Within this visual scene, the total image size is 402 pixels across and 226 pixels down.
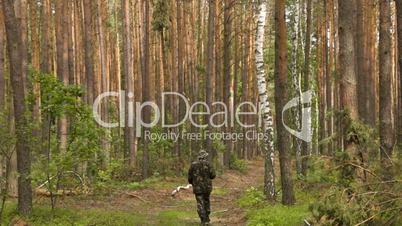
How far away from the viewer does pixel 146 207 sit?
14906 millimetres

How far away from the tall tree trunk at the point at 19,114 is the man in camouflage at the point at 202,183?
373 centimetres

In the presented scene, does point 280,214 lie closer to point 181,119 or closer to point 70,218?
point 70,218

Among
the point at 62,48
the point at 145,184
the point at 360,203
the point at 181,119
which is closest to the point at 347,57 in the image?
the point at 360,203

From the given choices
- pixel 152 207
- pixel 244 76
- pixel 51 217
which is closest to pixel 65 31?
pixel 152 207

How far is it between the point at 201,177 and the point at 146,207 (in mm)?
4134

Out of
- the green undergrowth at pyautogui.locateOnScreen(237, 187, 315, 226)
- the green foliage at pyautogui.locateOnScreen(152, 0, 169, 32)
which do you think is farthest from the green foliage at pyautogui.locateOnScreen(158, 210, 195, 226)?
the green foliage at pyautogui.locateOnScreen(152, 0, 169, 32)

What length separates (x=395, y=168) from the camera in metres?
7.21

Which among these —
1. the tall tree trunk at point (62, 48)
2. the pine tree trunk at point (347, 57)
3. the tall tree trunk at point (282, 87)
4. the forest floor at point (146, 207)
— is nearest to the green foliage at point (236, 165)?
the forest floor at point (146, 207)

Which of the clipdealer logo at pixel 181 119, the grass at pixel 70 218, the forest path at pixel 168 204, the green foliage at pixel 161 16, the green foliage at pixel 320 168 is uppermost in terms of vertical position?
the green foliage at pixel 161 16

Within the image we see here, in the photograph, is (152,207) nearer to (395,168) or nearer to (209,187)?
(209,187)

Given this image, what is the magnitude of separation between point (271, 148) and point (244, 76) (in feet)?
62.1

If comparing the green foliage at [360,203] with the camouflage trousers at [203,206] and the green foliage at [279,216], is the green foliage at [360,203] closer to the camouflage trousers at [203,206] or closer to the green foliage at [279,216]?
the green foliage at [279,216]

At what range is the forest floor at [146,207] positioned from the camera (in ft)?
35.6

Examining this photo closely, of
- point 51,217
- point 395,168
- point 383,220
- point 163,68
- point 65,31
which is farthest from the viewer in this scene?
point 163,68
